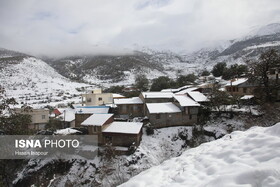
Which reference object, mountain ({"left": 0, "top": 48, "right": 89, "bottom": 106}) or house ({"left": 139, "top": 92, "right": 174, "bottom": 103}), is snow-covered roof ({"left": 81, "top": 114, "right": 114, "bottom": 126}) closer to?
house ({"left": 139, "top": 92, "right": 174, "bottom": 103})

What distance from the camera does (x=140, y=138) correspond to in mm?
22312

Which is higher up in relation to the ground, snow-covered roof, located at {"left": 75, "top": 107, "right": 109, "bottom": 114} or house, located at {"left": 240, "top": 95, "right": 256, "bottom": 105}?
house, located at {"left": 240, "top": 95, "right": 256, "bottom": 105}

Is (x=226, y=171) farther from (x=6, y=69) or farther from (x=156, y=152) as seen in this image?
(x=6, y=69)

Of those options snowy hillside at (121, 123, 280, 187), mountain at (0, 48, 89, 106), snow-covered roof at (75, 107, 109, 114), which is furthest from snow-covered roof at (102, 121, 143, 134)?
mountain at (0, 48, 89, 106)

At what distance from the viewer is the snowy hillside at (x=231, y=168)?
11.1 ft

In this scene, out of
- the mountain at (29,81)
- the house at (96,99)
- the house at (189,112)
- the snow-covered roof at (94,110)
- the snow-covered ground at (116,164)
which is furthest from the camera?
the mountain at (29,81)

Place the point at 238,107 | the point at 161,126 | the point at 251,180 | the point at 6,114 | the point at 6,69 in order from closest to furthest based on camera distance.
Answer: the point at 251,180, the point at 6,114, the point at 161,126, the point at 238,107, the point at 6,69

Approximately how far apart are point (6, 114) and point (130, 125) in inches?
602

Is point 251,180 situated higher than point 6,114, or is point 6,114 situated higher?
Result: point 6,114

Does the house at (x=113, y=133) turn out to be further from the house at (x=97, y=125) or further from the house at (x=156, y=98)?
the house at (x=156, y=98)

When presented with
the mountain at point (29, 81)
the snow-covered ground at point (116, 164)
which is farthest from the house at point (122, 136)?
the mountain at point (29, 81)

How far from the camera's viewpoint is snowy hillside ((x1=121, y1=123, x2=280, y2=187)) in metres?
3.39

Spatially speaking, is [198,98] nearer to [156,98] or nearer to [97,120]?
[156,98]

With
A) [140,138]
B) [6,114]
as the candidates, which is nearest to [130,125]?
[140,138]
